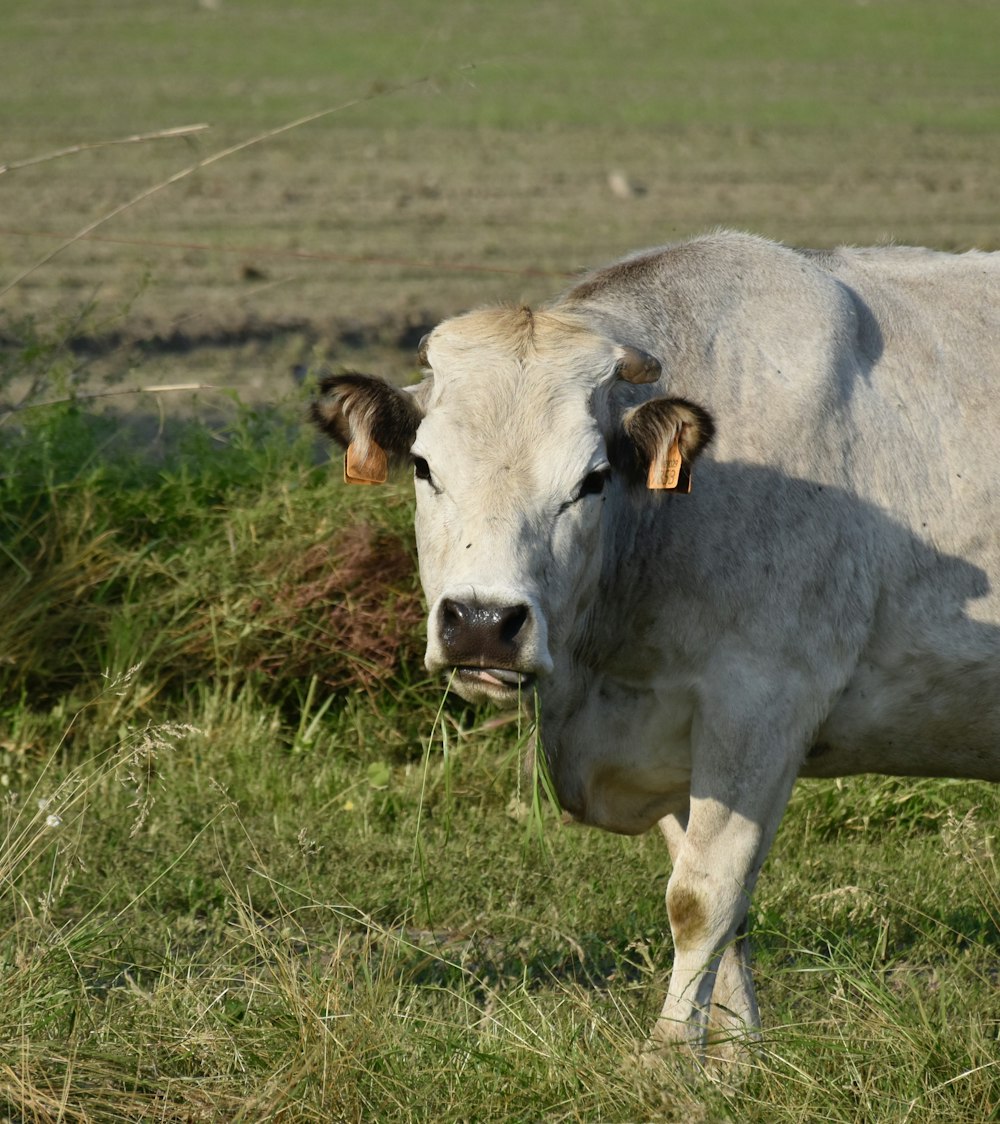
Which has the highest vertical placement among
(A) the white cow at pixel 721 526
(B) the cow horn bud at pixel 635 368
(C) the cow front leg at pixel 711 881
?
(B) the cow horn bud at pixel 635 368

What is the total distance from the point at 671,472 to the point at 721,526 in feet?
0.91

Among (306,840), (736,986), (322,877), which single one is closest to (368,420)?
(306,840)

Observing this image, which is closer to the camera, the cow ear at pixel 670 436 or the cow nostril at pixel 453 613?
the cow nostril at pixel 453 613

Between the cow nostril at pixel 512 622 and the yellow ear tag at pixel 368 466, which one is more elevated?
the yellow ear tag at pixel 368 466

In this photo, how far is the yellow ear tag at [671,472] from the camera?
387 cm

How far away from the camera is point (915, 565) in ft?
13.9

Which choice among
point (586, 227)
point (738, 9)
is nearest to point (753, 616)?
point (586, 227)

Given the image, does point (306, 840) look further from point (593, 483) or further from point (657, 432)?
point (657, 432)

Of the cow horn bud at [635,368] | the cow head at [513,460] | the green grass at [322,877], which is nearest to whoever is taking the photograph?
the green grass at [322,877]

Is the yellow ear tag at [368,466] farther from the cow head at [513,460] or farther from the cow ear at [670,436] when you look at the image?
the cow ear at [670,436]

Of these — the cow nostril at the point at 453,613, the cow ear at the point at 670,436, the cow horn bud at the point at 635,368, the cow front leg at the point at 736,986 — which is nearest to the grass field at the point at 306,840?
the cow front leg at the point at 736,986

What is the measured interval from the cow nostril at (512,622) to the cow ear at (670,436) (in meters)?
0.60

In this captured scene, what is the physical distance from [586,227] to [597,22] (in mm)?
19729

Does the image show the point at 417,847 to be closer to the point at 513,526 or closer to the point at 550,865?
the point at 513,526
